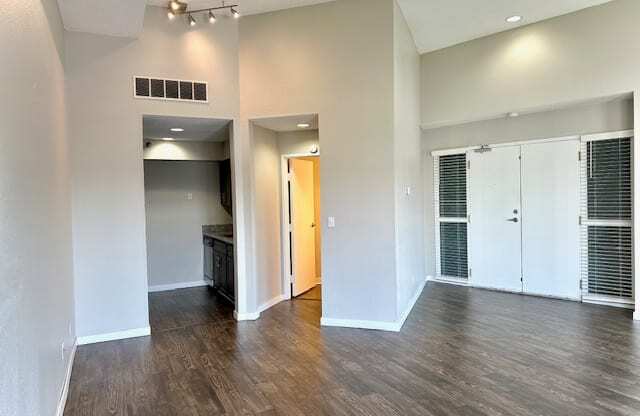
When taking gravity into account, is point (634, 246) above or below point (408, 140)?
below

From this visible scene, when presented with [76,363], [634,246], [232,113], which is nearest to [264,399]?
[76,363]

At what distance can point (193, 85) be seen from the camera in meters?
4.55

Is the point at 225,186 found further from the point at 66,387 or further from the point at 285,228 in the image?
the point at 66,387

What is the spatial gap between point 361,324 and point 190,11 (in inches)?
154

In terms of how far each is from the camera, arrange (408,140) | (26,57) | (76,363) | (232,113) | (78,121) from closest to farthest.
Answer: (26,57) → (76,363) → (78,121) → (232,113) → (408,140)

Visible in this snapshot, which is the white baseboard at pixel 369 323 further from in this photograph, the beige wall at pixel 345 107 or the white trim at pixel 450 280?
the white trim at pixel 450 280

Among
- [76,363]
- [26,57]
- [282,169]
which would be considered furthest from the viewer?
[282,169]

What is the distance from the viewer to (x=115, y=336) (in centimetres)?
426

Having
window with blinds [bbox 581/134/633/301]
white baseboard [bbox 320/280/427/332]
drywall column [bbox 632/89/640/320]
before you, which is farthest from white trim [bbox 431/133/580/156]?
white baseboard [bbox 320/280/427/332]

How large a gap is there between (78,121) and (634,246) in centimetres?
616

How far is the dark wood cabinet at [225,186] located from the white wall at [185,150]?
150 mm

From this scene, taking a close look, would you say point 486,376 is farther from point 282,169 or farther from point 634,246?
point 282,169

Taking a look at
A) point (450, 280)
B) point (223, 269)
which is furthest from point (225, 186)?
point (450, 280)

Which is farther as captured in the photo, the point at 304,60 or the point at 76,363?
the point at 304,60
